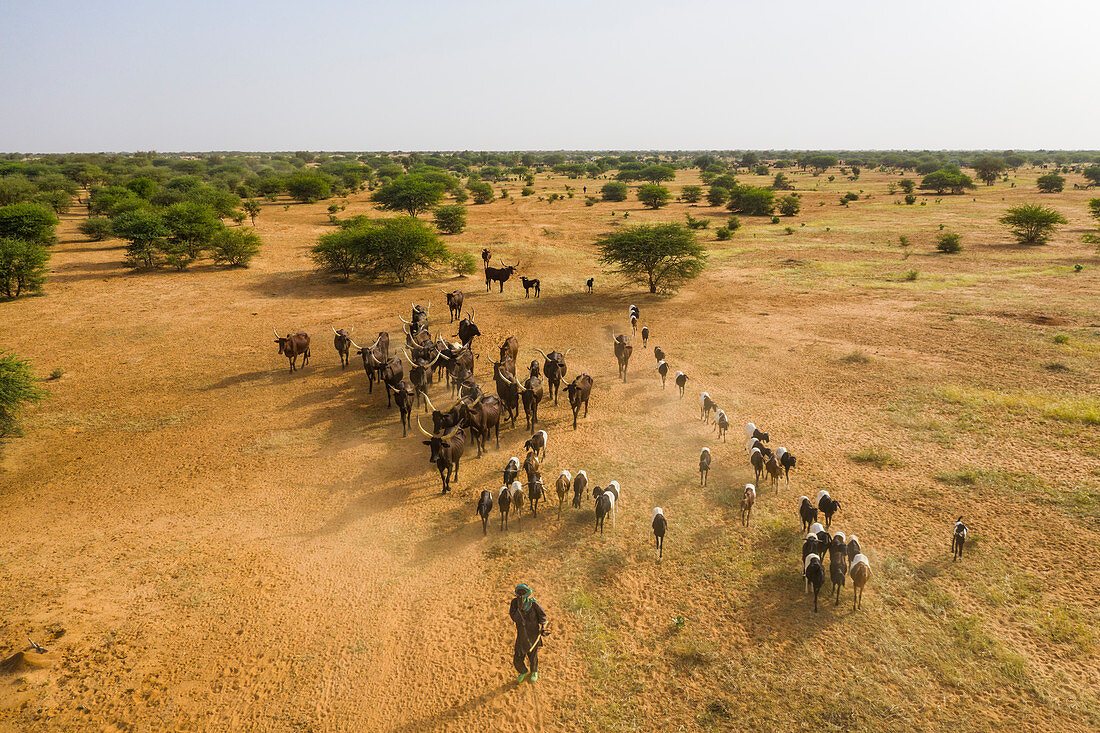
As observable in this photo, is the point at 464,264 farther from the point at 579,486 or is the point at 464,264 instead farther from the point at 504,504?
the point at 504,504

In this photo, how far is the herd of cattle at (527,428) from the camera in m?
8.71

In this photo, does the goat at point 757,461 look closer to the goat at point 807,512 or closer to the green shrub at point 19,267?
the goat at point 807,512

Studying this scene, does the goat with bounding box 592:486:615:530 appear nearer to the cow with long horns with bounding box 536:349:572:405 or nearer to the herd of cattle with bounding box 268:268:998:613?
the herd of cattle with bounding box 268:268:998:613

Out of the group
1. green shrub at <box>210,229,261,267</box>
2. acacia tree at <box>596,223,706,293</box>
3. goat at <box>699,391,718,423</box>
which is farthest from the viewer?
green shrub at <box>210,229,261,267</box>

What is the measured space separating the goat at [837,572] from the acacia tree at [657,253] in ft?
65.4

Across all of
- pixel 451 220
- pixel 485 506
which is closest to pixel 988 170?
pixel 451 220

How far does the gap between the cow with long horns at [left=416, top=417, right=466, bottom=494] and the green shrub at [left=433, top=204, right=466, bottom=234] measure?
3402 cm

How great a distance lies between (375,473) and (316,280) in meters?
21.5

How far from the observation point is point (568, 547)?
955cm

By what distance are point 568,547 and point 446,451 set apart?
3.30 meters

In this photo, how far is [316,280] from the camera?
29.9 metres

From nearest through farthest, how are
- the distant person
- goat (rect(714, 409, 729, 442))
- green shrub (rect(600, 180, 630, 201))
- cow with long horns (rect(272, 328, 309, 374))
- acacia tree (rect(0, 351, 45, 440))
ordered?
1. the distant person
2. acacia tree (rect(0, 351, 45, 440))
3. goat (rect(714, 409, 729, 442))
4. cow with long horns (rect(272, 328, 309, 374))
5. green shrub (rect(600, 180, 630, 201))

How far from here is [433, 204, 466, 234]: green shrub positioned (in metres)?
42.7

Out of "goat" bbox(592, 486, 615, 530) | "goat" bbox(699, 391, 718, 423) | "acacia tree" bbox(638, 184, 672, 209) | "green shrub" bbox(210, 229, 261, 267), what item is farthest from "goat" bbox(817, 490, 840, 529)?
"acacia tree" bbox(638, 184, 672, 209)
